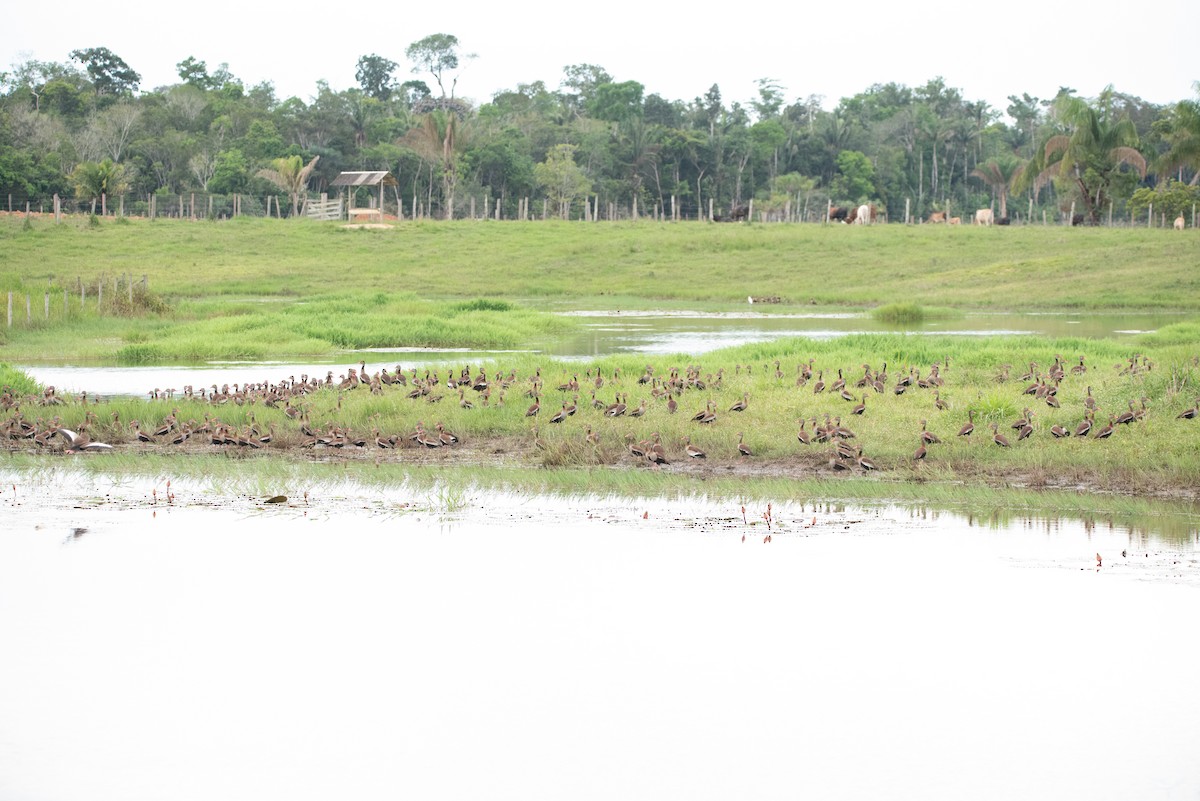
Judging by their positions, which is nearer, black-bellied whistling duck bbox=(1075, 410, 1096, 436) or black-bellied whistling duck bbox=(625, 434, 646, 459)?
black-bellied whistling duck bbox=(1075, 410, 1096, 436)

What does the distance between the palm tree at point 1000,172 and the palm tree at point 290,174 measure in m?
41.6

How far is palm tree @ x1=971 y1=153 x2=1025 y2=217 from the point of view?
8511cm

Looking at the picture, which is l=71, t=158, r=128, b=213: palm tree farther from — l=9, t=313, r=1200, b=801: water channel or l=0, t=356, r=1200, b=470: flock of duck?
l=9, t=313, r=1200, b=801: water channel

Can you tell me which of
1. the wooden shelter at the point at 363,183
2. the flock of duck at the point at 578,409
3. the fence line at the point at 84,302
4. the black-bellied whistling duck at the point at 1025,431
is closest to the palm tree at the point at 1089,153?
the wooden shelter at the point at 363,183

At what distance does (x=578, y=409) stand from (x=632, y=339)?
13.5 m

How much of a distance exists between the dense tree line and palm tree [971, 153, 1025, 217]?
0.32 m

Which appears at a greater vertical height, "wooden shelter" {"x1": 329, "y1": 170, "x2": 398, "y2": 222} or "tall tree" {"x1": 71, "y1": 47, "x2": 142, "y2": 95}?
"tall tree" {"x1": 71, "y1": 47, "x2": 142, "y2": 95}

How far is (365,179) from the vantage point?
2778 inches

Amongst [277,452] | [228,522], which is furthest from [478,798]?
[277,452]

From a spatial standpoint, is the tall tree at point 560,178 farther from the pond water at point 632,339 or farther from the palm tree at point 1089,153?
the pond water at point 632,339

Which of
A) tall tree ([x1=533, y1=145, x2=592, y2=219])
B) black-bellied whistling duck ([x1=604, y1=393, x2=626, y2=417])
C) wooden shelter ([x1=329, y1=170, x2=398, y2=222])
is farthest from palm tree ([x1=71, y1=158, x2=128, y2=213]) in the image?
black-bellied whistling duck ([x1=604, y1=393, x2=626, y2=417])

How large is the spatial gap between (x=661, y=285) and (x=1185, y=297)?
1842 cm

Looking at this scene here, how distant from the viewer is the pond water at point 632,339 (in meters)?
22.0

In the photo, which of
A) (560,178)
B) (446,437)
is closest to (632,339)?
(446,437)
